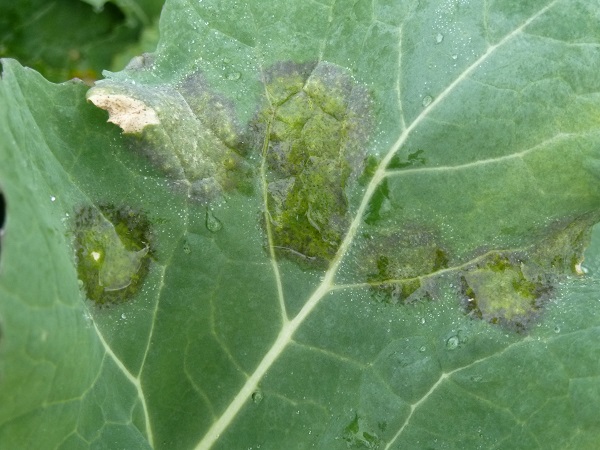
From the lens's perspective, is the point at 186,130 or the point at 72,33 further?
the point at 72,33

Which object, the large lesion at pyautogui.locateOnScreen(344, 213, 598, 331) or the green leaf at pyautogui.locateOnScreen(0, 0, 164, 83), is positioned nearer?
the large lesion at pyautogui.locateOnScreen(344, 213, 598, 331)

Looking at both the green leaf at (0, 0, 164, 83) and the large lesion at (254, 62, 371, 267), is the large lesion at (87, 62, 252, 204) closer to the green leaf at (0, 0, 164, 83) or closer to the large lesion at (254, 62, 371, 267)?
the large lesion at (254, 62, 371, 267)

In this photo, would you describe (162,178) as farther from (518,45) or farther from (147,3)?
(147,3)

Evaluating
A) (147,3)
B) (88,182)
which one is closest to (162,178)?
(88,182)

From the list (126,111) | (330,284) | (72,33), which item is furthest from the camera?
(72,33)

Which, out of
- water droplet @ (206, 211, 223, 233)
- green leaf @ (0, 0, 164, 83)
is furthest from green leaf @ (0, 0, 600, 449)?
green leaf @ (0, 0, 164, 83)

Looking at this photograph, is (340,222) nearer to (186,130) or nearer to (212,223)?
(212,223)

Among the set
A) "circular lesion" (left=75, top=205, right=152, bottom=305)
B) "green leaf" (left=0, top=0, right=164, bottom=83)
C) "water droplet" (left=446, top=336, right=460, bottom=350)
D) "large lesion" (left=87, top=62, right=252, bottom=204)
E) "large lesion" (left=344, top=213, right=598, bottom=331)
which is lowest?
"green leaf" (left=0, top=0, right=164, bottom=83)

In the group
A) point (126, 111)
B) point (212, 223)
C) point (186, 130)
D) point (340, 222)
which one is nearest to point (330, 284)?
point (340, 222)

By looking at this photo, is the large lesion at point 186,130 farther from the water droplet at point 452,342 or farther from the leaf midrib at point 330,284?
the water droplet at point 452,342
